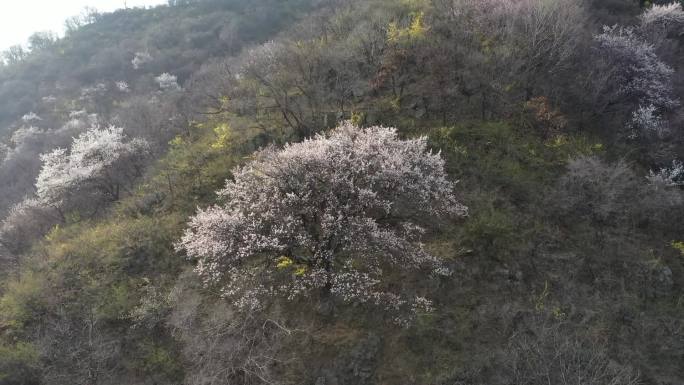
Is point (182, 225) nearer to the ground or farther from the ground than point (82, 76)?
farther from the ground

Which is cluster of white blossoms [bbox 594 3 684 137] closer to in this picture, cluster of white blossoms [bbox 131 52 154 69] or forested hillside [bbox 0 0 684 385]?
forested hillside [bbox 0 0 684 385]

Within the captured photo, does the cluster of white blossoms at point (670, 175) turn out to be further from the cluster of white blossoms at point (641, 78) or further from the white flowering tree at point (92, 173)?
the white flowering tree at point (92, 173)

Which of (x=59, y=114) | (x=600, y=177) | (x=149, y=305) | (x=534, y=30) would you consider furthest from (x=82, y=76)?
(x=600, y=177)

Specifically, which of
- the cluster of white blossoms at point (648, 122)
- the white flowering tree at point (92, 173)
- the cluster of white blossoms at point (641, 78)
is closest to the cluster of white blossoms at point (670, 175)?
the cluster of white blossoms at point (648, 122)

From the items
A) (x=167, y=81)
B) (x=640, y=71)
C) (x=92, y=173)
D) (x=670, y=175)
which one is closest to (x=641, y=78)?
(x=640, y=71)

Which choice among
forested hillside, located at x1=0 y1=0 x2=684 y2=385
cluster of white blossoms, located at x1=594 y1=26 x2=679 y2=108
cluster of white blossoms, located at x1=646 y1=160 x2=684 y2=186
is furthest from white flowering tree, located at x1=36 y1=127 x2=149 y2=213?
cluster of white blossoms, located at x1=594 y1=26 x2=679 y2=108

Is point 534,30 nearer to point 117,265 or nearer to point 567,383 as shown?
point 567,383
